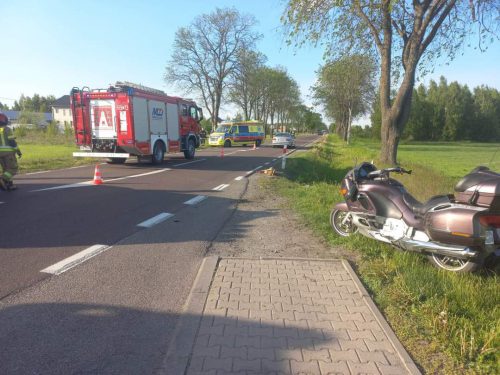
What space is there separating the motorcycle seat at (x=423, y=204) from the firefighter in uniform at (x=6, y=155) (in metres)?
8.89

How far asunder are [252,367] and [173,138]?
55.1 ft

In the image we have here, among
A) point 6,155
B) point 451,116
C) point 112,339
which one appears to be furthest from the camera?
point 451,116

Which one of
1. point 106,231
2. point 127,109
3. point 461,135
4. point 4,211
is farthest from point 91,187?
point 461,135

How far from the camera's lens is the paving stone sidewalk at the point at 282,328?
2.68 m

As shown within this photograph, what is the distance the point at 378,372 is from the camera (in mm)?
2646

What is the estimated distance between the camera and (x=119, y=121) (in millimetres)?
15125

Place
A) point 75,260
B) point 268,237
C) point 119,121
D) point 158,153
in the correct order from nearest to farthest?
point 75,260, point 268,237, point 119,121, point 158,153

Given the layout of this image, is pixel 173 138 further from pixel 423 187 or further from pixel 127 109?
pixel 423 187

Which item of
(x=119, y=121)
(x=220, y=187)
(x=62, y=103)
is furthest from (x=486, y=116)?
(x=62, y=103)

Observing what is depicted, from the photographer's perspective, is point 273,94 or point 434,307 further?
point 273,94

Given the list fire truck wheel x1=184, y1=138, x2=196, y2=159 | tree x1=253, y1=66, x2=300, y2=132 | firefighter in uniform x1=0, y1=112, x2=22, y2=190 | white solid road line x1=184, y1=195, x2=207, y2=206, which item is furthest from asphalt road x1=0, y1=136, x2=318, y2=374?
tree x1=253, y1=66, x2=300, y2=132

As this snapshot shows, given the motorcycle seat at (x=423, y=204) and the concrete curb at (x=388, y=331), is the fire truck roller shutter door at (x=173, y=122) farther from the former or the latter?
the concrete curb at (x=388, y=331)

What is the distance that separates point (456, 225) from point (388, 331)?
1.53m

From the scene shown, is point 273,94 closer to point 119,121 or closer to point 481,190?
point 119,121
